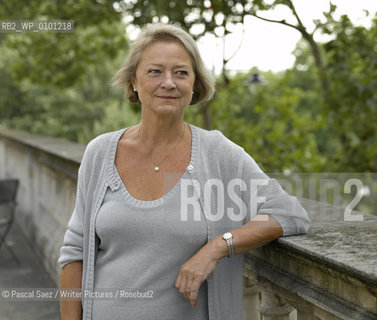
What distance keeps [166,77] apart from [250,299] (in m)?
1.05

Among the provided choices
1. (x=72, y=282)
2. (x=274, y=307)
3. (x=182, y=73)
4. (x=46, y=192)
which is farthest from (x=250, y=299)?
(x=46, y=192)

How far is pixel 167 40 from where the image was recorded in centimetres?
209

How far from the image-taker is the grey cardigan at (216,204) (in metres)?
1.94

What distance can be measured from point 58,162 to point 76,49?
19.4 feet

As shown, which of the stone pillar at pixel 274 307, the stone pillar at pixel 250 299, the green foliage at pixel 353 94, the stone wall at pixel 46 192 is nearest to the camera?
the stone pillar at pixel 274 307

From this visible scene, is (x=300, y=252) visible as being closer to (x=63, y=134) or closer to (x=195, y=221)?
(x=195, y=221)

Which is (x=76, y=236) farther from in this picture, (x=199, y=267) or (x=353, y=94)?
(x=353, y=94)

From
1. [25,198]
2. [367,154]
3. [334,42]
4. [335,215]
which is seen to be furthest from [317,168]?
[335,215]

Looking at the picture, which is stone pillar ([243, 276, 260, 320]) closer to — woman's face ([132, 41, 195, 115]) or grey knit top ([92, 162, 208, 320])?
grey knit top ([92, 162, 208, 320])

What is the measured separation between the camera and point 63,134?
93.5ft

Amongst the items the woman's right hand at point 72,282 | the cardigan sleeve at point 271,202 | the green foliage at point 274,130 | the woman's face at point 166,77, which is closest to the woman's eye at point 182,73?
the woman's face at point 166,77

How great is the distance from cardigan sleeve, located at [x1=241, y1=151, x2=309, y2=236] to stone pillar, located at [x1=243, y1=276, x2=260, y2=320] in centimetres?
51

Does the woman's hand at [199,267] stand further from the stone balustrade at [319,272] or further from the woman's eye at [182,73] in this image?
the woman's eye at [182,73]

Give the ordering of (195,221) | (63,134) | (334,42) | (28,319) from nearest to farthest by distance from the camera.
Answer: (195,221) → (28,319) → (334,42) → (63,134)
